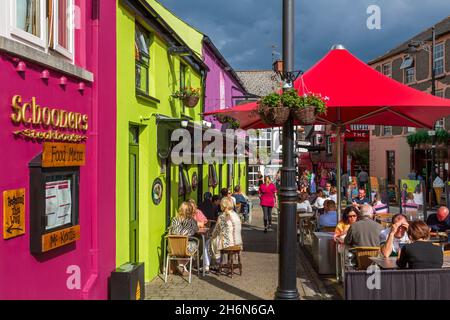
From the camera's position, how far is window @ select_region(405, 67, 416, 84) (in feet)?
103

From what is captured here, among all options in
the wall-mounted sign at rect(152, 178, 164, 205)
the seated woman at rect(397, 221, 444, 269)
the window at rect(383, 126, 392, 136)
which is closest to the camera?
the seated woman at rect(397, 221, 444, 269)

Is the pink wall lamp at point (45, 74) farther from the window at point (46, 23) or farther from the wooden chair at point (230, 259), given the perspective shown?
the wooden chair at point (230, 259)

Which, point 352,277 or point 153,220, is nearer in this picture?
point 352,277

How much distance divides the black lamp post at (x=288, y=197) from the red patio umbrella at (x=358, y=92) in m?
1.10

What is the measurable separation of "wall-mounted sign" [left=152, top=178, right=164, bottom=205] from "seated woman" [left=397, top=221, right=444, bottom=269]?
4.77 m

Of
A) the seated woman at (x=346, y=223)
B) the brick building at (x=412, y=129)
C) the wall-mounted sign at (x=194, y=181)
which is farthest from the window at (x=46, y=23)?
the brick building at (x=412, y=129)

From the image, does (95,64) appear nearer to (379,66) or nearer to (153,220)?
(153,220)

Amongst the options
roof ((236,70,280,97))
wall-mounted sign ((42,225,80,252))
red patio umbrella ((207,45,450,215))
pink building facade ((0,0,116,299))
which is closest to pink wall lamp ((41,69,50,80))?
pink building facade ((0,0,116,299))

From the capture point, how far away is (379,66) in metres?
36.5

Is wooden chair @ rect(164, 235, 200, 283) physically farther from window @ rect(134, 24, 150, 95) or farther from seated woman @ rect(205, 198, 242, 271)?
window @ rect(134, 24, 150, 95)

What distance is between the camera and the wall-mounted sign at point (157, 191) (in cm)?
924
